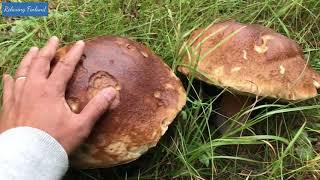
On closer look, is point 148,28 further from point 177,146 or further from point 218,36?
point 177,146

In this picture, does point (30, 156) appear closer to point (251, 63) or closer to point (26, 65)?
point (26, 65)

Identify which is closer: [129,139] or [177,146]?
[129,139]

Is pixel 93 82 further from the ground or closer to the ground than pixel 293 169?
further from the ground

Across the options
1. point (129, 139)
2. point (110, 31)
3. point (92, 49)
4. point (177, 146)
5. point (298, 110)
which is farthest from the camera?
point (110, 31)

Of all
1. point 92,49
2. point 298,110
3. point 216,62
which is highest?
point 92,49

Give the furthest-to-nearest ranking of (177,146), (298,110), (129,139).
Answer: (298,110)
(177,146)
(129,139)

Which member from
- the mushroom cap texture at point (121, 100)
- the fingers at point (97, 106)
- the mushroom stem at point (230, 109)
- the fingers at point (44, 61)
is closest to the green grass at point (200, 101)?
the mushroom stem at point (230, 109)

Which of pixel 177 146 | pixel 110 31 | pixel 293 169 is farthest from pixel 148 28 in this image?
pixel 293 169
